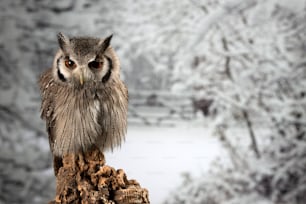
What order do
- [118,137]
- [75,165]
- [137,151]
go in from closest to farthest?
[75,165], [118,137], [137,151]

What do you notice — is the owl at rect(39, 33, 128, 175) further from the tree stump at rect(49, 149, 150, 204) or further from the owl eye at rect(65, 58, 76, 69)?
the tree stump at rect(49, 149, 150, 204)

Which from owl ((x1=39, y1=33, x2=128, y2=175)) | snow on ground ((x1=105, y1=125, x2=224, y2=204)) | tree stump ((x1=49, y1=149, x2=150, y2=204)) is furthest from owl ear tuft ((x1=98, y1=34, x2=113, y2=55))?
snow on ground ((x1=105, y1=125, x2=224, y2=204))

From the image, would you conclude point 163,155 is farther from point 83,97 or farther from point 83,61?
point 83,61

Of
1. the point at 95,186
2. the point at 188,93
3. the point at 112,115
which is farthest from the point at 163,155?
the point at 95,186

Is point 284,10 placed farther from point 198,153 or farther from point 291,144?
point 198,153

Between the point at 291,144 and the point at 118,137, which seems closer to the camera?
the point at 118,137

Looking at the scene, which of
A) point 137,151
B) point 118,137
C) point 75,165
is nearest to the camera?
point 75,165

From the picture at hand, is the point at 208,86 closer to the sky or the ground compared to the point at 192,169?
closer to the sky

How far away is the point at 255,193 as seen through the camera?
8.99 ft

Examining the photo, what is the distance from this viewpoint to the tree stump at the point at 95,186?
1.48 meters

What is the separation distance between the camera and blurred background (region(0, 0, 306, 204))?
2680 mm

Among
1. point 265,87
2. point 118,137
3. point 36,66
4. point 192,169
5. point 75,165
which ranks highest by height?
point 36,66

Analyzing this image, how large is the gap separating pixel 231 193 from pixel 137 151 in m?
0.55

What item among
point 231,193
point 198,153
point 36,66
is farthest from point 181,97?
point 36,66
